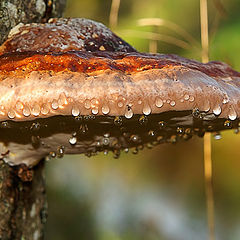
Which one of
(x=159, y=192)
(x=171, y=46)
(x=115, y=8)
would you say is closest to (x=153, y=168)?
(x=159, y=192)

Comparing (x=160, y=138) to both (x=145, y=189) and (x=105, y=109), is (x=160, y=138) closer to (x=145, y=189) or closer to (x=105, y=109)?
(x=105, y=109)

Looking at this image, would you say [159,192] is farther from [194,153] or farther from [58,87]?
[58,87]

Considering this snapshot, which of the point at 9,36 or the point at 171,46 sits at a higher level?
the point at 171,46

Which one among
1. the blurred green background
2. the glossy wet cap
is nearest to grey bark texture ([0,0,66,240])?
the glossy wet cap

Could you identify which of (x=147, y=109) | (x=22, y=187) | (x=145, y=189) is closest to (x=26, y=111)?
(x=147, y=109)

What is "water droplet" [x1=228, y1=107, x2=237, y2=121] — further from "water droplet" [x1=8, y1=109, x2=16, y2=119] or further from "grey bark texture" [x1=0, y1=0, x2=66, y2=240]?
"grey bark texture" [x1=0, y1=0, x2=66, y2=240]
